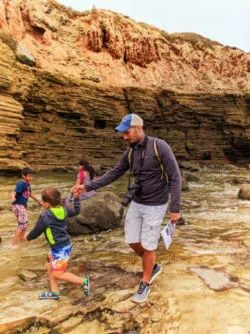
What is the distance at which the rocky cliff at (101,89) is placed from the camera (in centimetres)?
2283

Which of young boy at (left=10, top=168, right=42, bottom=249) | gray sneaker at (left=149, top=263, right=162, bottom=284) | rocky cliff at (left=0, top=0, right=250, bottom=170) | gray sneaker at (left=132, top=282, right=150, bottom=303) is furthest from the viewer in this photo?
rocky cliff at (left=0, top=0, right=250, bottom=170)

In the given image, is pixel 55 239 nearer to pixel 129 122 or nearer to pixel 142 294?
pixel 142 294

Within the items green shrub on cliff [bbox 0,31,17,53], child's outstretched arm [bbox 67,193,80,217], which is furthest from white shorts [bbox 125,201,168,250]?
green shrub on cliff [bbox 0,31,17,53]

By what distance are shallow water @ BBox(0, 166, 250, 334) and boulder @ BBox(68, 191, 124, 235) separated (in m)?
0.29

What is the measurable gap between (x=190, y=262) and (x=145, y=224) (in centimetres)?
167

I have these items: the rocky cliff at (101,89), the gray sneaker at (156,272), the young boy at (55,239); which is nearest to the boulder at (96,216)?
the gray sneaker at (156,272)

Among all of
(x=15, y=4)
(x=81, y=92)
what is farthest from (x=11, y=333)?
(x=15, y=4)

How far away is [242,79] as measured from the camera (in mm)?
41062

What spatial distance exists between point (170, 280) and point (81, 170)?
155 inches

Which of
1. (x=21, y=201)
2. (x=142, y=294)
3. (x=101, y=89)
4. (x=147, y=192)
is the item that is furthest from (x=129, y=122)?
(x=101, y=89)

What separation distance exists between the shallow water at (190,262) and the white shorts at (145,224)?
731mm

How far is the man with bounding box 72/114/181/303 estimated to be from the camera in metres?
3.59

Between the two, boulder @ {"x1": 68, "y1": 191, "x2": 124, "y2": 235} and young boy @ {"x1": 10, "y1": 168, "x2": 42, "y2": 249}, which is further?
boulder @ {"x1": 68, "y1": 191, "x2": 124, "y2": 235}

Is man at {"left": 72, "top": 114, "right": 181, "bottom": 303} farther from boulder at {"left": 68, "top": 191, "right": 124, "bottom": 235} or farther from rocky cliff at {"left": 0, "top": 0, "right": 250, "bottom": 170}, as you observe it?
rocky cliff at {"left": 0, "top": 0, "right": 250, "bottom": 170}
